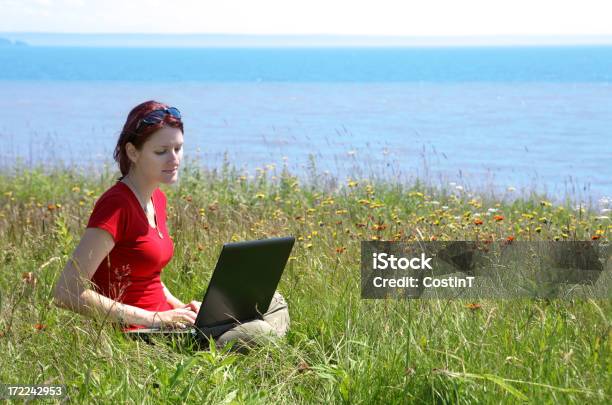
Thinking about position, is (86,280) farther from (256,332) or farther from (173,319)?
(256,332)

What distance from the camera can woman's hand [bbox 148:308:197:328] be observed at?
432cm

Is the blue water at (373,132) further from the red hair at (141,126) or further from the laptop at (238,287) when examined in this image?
the red hair at (141,126)

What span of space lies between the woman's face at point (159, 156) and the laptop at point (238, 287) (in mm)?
607

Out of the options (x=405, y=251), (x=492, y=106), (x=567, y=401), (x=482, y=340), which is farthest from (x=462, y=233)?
(x=492, y=106)

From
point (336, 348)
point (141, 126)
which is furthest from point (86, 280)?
point (336, 348)

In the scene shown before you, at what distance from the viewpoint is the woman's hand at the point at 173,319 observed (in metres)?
4.32

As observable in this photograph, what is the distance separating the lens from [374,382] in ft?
12.1

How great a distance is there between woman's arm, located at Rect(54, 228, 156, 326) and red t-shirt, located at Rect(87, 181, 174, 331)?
5 centimetres

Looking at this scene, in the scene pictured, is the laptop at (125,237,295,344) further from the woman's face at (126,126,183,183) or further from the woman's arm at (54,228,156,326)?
the woman's face at (126,126,183,183)

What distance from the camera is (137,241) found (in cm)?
439

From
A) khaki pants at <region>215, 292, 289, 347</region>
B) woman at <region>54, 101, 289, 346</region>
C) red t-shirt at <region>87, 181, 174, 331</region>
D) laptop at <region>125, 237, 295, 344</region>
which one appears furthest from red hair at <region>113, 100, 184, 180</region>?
khaki pants at <region>215, 292, 289, 347</region>

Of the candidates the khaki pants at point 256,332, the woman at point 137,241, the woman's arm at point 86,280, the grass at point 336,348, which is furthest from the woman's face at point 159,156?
the khaki pants at point 256,332

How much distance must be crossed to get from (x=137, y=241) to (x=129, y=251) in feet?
0.19

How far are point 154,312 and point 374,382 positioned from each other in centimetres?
123
